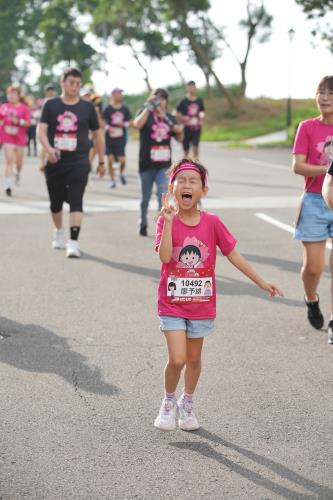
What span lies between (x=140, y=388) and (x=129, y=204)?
411 inches

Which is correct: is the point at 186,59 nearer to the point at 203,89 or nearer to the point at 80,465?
the point at 203,89

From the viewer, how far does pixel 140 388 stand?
550 cm

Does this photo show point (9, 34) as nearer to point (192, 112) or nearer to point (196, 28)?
point (196, 28)

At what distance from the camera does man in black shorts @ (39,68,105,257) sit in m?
10.3

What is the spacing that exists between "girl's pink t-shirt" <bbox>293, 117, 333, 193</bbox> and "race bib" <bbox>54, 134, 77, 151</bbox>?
4.00m

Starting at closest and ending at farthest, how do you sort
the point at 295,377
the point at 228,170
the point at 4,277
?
the point at 295,377
the point at 4,277
the point at 228,170

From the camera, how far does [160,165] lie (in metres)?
12.1

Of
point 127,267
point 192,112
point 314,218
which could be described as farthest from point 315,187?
point 192,112

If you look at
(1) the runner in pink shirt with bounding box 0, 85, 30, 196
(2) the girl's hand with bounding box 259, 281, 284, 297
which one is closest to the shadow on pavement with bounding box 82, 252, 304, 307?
(2) the girl's hand with bounding box 259, 281, 284, 297

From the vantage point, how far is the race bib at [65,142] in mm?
10344

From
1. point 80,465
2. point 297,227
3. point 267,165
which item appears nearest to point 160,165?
point 297,227

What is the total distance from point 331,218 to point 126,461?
321 centimetres

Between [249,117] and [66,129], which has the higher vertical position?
→ [66,129]

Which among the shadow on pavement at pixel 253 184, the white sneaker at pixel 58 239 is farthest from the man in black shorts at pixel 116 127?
the white sneaker at pixel 58 239
